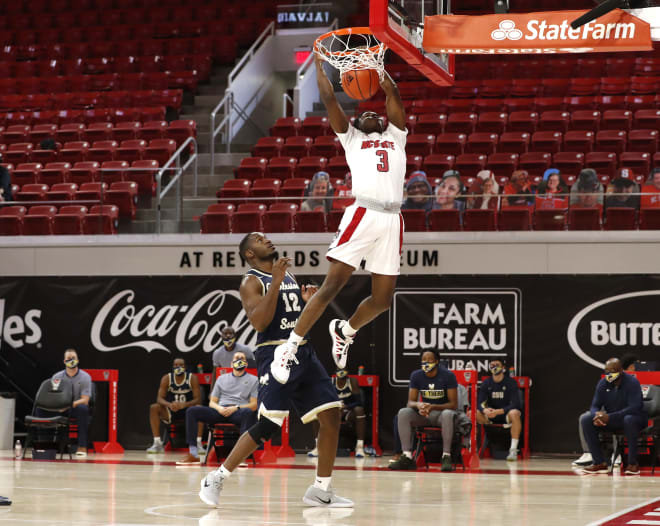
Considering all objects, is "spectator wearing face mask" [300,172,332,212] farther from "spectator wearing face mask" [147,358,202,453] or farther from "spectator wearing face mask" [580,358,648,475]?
"spectator wearing face mask" [580,358,648,475]

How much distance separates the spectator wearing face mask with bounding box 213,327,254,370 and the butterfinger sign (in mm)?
5921

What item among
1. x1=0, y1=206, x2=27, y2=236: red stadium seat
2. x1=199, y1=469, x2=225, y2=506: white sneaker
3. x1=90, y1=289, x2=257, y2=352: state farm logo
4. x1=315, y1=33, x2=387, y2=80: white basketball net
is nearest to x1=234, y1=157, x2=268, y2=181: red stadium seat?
x1=90, y1=289, x2=257, y2=352: state farm logo

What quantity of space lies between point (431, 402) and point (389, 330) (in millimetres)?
2285

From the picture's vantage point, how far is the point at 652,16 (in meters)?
9.55

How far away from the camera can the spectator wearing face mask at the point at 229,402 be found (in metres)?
13.3

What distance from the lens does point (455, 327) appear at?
49.0ft

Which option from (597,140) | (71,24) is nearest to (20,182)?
(71,24)

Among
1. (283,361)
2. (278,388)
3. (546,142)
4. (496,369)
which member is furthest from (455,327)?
(283,361)

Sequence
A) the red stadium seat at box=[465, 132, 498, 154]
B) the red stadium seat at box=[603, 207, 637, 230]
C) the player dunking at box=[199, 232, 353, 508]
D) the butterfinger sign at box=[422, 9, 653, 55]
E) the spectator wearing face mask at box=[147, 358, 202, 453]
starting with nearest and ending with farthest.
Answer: the player dunking at box=[199, 232, 353, 508], the butterfinger sign at box=[422, 9, 653, 55], the red stadium seat at box=[603, 207, 637, 230], the spectator wearing face mask at box=[147, 358, 202, 453], the red stadium seat at box=[465, 132, 498, 154]

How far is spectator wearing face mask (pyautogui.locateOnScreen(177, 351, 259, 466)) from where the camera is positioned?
43.5ft

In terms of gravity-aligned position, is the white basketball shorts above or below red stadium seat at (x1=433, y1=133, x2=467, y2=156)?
below

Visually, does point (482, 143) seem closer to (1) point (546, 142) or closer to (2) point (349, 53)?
(1) point (546, 142)

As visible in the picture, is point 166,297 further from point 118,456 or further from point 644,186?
point 644,186

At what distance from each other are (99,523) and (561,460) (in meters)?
8.58
